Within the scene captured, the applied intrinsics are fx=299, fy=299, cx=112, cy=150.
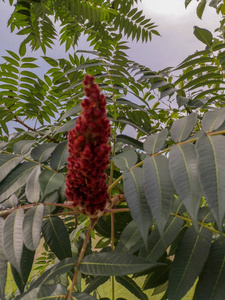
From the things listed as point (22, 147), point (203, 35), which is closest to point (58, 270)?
point (22, 147)

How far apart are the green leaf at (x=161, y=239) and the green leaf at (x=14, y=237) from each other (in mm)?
298

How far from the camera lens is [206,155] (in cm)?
58

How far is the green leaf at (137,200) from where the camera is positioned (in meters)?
0.59

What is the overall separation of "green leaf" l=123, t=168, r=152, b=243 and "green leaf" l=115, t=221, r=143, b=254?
0.18m

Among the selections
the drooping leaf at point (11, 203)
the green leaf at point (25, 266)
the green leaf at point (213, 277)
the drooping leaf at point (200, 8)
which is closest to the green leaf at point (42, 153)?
the drooping leaf at point (11, 203)

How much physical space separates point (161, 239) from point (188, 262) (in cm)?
9

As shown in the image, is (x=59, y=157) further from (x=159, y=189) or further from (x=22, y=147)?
(x=159, y=189)

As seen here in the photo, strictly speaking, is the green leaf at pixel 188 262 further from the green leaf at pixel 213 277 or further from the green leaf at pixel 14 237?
the green leaf at pixel 14 237

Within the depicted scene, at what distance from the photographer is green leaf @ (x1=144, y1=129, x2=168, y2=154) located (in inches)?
28.5

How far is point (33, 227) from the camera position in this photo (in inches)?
27.6

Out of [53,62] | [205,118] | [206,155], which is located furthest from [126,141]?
[53,62]

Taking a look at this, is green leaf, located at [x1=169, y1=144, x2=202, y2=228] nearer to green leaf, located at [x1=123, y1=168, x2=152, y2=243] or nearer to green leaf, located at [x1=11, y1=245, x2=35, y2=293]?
green leaf, located at [x1=123, y1=168, x2=152, y2=243]

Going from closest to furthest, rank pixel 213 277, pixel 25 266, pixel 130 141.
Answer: pixel 213 277 < pixel 25 266 < pixel 130 141

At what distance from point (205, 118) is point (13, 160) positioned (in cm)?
53
